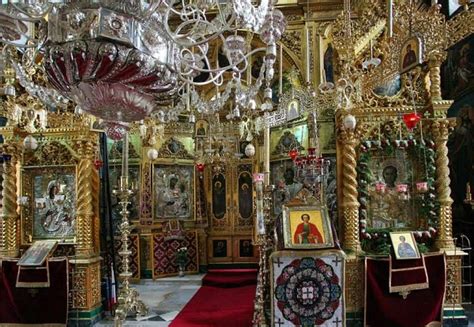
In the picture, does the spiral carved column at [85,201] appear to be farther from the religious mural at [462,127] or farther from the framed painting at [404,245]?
the religious mural at [462,127]

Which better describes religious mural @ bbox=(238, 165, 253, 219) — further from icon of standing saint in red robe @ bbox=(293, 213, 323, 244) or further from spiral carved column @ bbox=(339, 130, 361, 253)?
icon of standing saint in red robe @ bbox=(293, 213, 323, 244)

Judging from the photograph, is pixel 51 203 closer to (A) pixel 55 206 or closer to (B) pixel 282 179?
(A) pixel 55 206

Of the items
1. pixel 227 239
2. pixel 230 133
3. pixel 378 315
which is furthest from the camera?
pixel 227 239

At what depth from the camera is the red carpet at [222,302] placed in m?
5.52

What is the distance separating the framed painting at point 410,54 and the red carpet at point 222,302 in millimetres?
3563

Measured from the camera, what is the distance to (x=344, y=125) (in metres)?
5.24

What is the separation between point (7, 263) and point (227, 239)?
492 centimetres

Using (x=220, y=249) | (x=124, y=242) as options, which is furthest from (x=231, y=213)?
(x=124, y=242)

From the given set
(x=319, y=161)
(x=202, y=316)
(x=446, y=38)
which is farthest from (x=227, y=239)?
(x=446, y=38)

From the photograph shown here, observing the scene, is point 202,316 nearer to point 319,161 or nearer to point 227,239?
point 319,161

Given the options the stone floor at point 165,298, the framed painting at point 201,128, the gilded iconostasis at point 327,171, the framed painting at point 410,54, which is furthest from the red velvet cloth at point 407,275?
the framed painting at point 201,128

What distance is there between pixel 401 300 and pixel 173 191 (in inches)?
205

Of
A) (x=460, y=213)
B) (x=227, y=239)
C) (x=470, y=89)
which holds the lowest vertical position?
(x=227, y=239)

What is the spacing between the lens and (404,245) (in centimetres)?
491
